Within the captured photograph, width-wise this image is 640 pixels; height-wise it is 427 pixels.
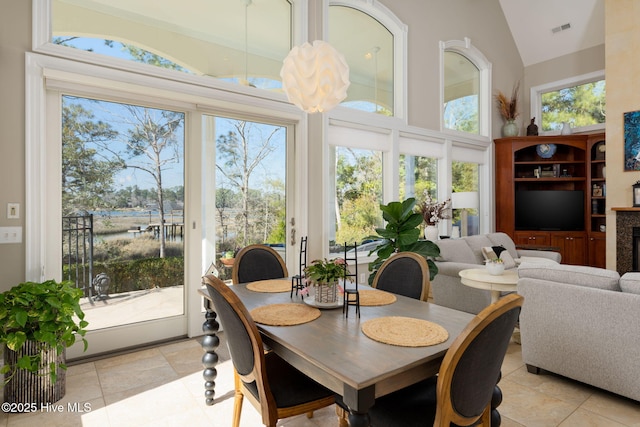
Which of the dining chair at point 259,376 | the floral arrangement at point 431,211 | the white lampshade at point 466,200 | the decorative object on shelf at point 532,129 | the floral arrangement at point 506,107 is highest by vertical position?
the floral arrangement at point 506,107

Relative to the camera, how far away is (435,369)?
4.34ft

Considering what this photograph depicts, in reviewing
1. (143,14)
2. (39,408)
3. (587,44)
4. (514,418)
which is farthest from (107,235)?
(587,44)

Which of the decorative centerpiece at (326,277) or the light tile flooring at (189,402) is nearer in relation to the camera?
the decorative centerpiece at (326,277)

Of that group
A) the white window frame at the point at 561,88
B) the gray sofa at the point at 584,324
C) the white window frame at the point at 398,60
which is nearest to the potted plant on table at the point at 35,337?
the gray sofa at the point at 584,324

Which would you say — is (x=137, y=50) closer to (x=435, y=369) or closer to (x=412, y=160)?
(x=435, y=369)

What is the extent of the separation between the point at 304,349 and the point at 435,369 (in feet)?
1.61

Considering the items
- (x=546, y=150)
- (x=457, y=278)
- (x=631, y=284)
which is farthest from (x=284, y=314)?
(x=546, y=150)

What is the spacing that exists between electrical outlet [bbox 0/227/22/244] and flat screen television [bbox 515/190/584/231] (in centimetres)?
677

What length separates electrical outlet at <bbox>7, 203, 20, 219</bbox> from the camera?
8.11ft

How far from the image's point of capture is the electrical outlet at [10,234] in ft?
8.03

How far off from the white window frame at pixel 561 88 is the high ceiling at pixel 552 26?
490 millimetres

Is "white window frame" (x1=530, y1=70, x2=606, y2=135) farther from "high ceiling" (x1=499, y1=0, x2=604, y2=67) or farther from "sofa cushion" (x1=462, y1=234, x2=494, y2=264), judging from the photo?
"sofa cushion" (x1=462, y1=234, x2=494, y2=264)

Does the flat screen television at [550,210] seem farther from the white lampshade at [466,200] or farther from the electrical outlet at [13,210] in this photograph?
the electrical outlet at [13,210]

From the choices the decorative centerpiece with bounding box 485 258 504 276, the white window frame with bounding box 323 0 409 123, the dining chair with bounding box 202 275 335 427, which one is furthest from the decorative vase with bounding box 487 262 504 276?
the white window frame with bounding box 323 0 409 123
